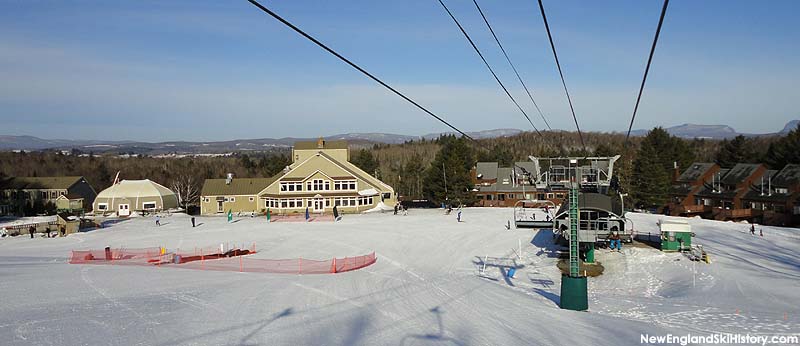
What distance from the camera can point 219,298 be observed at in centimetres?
1873

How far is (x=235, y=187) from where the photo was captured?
55156 mm

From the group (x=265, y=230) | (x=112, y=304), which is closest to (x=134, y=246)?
(x=265, y=230)

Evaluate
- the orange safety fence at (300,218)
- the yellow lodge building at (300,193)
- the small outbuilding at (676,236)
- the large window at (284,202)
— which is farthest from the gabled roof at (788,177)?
the large window at (284,202)

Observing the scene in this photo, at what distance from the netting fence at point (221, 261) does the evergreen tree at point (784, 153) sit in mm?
53683

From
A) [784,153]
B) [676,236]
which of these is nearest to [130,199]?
[676,236]

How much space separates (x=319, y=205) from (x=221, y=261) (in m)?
26.1

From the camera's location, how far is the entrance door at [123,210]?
55.1 metres

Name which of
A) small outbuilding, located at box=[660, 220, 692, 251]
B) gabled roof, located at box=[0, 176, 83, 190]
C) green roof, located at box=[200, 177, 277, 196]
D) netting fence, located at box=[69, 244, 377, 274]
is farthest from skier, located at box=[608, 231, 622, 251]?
gabled roof, located at box=[0, 176, 83, 190]

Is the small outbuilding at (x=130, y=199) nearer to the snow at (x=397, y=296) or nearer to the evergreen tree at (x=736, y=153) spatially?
the snow at (x=397, y=296)

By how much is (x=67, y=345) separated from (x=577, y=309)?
13808 millimetres

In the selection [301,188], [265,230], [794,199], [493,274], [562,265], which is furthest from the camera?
[301,188]

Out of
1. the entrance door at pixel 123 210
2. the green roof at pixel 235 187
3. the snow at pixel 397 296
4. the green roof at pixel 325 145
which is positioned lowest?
the snow at pixel 397 296

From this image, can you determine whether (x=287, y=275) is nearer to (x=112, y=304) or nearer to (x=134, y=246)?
(x=112, y=304)

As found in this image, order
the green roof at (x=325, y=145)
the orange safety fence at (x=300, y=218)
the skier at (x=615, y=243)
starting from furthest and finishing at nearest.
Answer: the green roof at (x=325, y=145), the orange safety fence at (x=300, y=218), the skier at (x=615, y=243)
